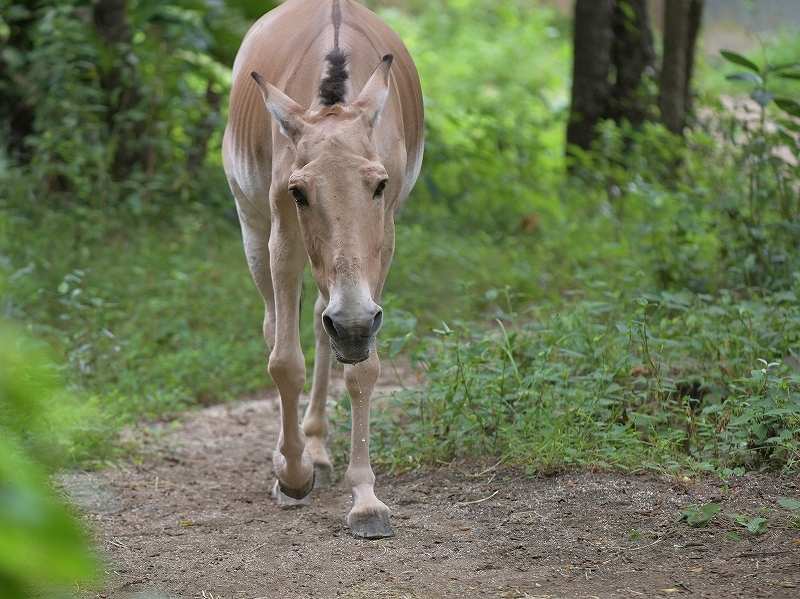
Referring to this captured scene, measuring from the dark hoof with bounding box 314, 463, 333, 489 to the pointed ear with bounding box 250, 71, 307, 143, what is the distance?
Answer: 162 centimetres

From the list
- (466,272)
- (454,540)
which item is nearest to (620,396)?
(454,540)

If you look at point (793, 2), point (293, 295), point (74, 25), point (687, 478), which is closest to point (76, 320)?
point (293, 295)

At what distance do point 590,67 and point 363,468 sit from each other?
660 centimetres

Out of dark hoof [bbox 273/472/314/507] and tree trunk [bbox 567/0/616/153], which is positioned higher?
tree trunk [bbox 567/0/616/153]

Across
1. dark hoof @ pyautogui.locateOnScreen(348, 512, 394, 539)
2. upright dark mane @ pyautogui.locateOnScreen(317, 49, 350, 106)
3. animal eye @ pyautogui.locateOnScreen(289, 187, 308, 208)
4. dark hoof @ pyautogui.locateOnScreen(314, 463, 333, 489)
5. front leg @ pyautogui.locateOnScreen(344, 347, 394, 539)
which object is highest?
upright dark mane @ pyautogui.locateOnScreen(317, 49, 350, 106)

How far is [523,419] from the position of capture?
417cm

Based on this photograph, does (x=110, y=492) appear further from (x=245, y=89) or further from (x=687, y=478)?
(x=687, y=478)

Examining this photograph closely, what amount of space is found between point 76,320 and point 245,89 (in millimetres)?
2117

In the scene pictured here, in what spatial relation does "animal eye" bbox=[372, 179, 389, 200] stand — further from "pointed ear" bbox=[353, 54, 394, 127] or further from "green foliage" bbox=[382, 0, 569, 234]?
"green foliage" bbox=[382, 0, 569, 234]

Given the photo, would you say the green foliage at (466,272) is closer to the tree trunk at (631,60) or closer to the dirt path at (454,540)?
the dirt path at (454,540)

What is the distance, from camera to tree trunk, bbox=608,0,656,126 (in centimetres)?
941

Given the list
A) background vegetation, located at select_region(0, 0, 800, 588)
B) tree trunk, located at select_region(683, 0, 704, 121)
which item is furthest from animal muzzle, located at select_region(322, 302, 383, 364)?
tree trunk, located at select_region(683, 0, 704, 121)

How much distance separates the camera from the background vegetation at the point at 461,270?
13.8 feet

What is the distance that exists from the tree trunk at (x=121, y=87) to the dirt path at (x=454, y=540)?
4.52m
